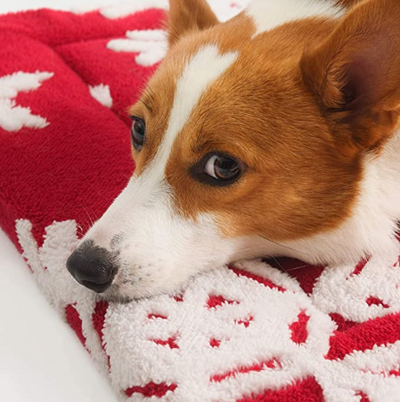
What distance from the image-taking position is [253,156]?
1.18 m

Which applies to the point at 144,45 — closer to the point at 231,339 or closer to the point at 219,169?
the point at 219,169

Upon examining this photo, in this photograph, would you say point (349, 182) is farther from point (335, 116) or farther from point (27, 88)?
point (27, 88)

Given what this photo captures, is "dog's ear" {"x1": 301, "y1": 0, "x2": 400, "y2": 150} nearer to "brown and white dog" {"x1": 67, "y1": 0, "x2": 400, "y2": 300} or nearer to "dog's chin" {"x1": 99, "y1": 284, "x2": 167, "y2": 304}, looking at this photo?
"brown and white dog" {"x1": 67, "y1": 0, "x2": 400, "y2": 300}

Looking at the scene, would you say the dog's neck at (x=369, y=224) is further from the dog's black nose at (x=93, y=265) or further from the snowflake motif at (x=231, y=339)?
the dog's black nose at (x=93, y=265)

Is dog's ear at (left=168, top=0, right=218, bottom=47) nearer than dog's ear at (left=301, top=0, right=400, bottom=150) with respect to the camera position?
No

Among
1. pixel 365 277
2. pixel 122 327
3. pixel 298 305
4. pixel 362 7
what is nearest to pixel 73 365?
pixel 122 327

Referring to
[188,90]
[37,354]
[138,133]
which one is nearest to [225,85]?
[188,90]

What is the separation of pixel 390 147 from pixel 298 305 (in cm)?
Result: 38

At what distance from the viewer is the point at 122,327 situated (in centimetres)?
114

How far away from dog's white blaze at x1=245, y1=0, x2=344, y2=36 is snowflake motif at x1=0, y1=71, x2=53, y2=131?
705 mm

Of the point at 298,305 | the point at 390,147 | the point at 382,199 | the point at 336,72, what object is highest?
the point at 336,72

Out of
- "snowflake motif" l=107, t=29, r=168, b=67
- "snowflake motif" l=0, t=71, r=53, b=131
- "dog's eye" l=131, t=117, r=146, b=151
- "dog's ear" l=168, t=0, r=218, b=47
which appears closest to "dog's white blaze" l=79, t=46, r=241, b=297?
"dog's eye" l=131, t=117, r=146, b=151

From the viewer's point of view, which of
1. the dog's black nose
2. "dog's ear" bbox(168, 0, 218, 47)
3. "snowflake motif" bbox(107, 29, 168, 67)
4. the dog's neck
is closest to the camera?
the dog's black nose

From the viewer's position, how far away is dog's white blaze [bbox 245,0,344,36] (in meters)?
1.35
